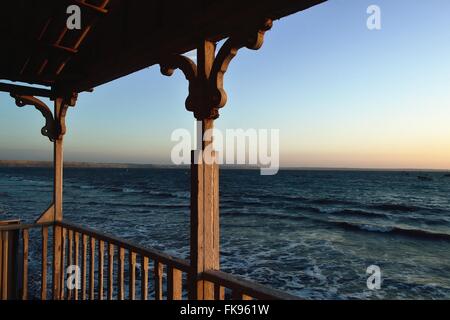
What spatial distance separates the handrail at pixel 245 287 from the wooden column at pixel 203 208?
0.26 feet

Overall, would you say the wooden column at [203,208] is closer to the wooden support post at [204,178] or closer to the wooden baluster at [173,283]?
the wooden support post at [204,178]

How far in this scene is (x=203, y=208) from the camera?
2.36 m

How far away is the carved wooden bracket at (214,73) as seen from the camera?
1995 mm

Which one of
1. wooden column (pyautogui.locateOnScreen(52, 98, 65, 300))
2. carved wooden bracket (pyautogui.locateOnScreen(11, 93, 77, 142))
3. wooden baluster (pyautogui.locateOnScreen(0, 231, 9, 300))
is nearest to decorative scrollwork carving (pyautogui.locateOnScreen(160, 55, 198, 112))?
carved wooden bracket (pyautogui.locateOnScreen(11, 93, 77, 142))

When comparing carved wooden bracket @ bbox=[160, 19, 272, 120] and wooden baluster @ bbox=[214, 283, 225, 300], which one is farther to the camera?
wooden baluster @ bbox=[214, 283, 225, 300]

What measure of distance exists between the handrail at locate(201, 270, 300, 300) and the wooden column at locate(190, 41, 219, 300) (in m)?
0.08

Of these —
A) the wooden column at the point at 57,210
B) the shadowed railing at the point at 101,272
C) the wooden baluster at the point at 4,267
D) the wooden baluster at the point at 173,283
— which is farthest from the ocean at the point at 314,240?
the wooden baluster at the point at 173,283

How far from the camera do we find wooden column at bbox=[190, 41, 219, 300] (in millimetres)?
→ 2314

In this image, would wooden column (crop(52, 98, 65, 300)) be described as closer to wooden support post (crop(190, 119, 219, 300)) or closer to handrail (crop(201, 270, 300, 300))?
wooden support post (crop(190, 119, 219, 300))

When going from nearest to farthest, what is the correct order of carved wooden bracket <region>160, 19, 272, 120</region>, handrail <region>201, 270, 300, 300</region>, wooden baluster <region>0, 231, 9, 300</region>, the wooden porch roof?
handrail <region>201, 270, 300, 300</region> → carved wooden bracket <region>160, 19, 272, 120</region> → the wooden porch roof → wooden baluster <region>0, 231, 9, 300</region>

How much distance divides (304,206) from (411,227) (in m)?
11.4

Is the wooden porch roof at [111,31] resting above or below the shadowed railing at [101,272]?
above
